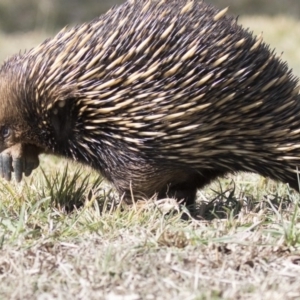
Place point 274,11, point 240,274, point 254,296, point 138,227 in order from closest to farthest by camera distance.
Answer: point 254,296
point 240,274
point 138,227
point 274,11

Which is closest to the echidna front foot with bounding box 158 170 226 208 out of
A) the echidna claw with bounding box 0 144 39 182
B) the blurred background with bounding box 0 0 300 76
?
the echidna claw with bounding box 0 144 39 182

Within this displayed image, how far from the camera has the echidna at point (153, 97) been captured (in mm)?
4176

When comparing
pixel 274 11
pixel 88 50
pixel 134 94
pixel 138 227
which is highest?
pixel 274 11

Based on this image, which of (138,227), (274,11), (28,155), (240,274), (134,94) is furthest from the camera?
(274,11)

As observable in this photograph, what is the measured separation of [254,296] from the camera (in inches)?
121

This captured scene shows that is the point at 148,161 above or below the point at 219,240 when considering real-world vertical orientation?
above

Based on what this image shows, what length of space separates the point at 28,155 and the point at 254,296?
2.04 metres

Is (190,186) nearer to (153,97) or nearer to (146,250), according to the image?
(153,97)

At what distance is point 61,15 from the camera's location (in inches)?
661

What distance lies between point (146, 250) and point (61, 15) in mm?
13865

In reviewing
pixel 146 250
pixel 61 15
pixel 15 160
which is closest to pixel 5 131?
pixel 15 160

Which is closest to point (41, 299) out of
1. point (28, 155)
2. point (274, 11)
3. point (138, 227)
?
point (138, 227)

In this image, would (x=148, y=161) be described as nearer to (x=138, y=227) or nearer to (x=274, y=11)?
(x=138, y=227)

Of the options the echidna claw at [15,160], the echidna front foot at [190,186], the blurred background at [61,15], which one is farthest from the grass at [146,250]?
the blurred background at [61,15]
